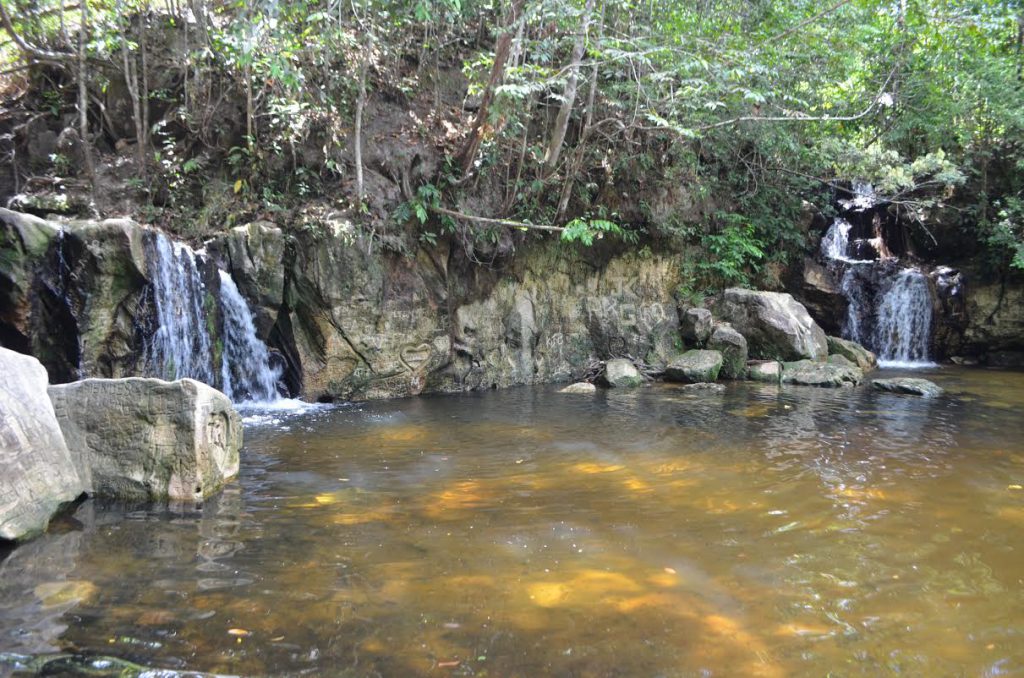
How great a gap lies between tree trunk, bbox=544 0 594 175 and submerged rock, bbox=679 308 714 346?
162 inches

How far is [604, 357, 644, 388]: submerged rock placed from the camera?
39.0ft

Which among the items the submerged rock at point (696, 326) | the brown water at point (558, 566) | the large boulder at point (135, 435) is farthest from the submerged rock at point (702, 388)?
the large boulder at point (135, 435)

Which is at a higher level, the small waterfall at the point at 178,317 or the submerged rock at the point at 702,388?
the small waterfall at the point at 178,317

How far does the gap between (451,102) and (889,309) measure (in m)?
10.9

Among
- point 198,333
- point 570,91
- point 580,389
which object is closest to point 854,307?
point 580,389

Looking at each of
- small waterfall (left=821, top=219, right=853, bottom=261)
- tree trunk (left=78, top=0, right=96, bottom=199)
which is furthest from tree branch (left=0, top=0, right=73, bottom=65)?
small waterfall (left=821, top=219, right=853, bottom=261)

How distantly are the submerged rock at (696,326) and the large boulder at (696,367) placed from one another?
0.70 m

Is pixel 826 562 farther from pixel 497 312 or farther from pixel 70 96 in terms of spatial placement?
pixel 70 96

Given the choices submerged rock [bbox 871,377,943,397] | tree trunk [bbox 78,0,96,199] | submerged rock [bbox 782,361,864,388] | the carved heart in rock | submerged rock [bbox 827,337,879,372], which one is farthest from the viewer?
submerged rock [bbox 827,337,879,372]

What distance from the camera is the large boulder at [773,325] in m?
13.1

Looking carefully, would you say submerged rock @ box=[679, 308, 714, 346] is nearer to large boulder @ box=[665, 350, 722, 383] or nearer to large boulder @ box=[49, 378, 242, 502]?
large boulder @ box=[665, 350, 722, 383]

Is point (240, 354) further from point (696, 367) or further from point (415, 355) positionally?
point (696, 367)

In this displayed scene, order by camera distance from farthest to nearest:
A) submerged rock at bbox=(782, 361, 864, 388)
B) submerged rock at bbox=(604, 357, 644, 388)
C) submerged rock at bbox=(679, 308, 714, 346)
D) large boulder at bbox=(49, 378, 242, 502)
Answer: submerged rock at bbox=(679, 308, 714, 346) < submerged rock at bbox=(604, 357, 644, 388) < submerged rock at bbox=(782, 361, 864, 388) < large boulder at bbox=(49, 378, 242, 502)

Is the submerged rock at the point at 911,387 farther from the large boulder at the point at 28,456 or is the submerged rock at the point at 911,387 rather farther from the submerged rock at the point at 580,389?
the large boulder at the point at 28,456
